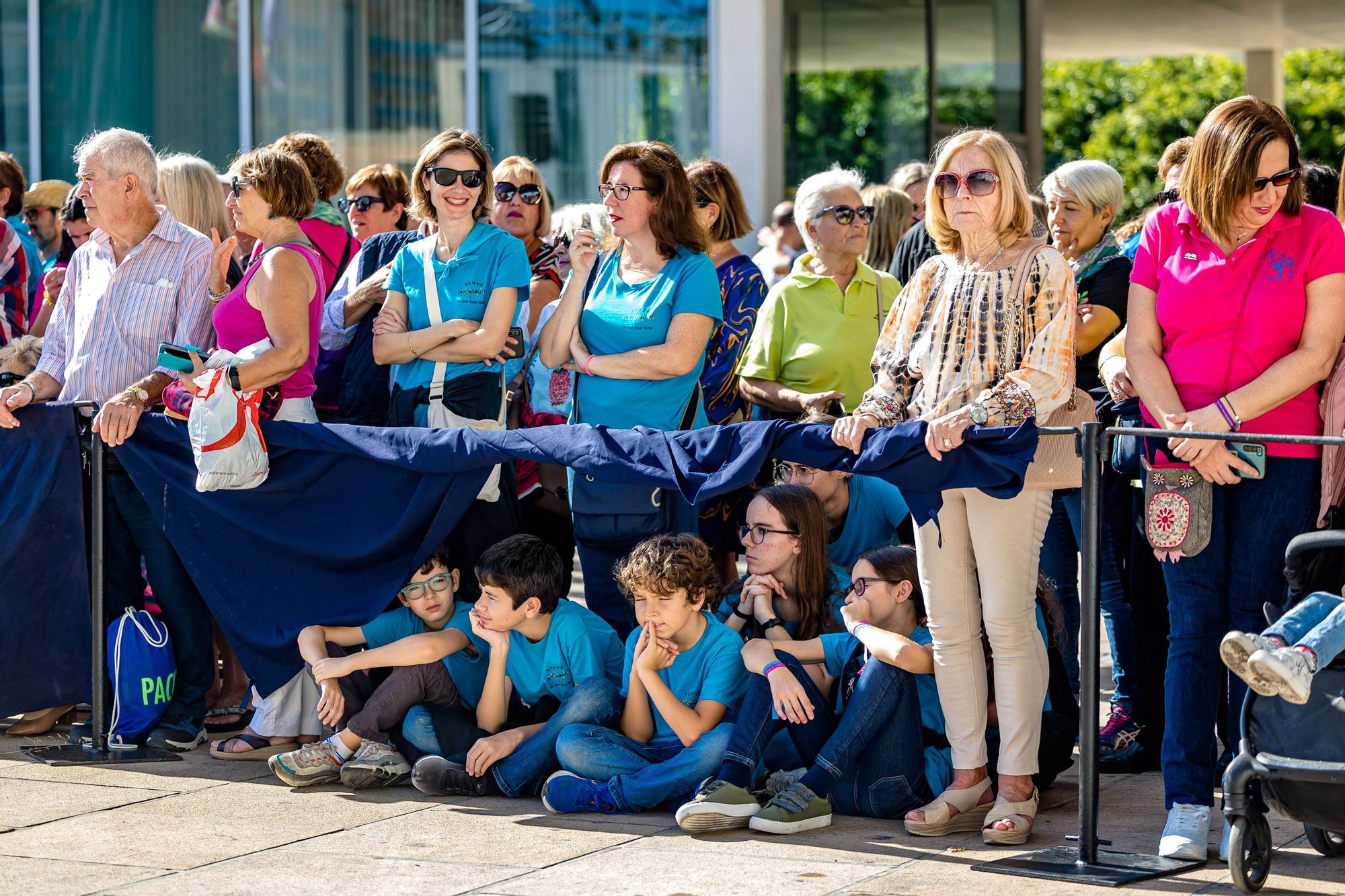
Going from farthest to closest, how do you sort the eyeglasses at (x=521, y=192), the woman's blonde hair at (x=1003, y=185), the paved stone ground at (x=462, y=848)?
the eyeglasses at (x=521, y=192), the woman's blonde hair at (x=1003, y=185), the paved stone ground at (x=462, y=848)

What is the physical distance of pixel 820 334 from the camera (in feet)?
21.3

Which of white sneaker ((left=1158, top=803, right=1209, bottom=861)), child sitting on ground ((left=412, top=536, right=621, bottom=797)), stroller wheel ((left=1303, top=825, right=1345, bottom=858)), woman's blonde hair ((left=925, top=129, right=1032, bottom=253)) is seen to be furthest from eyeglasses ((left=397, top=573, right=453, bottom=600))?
stroller wheel ((left=1303, top=825, right=1345, bottom=858))

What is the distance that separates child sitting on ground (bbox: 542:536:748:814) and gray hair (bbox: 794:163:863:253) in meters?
1.77

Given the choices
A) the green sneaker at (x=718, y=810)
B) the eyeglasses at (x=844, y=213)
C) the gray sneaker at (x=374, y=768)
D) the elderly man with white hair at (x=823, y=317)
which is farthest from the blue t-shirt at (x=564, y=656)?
the eyeglasses at (x=844, y=213)

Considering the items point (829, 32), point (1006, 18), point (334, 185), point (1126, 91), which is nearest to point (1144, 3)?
point (1006, 18)

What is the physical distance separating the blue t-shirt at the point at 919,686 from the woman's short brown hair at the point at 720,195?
7.05 ft

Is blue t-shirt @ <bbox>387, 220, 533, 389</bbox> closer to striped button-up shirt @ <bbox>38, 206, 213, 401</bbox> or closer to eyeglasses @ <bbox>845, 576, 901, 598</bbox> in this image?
striped button-up shirt @ <bbox>38, 206, 213, 401</bbox>

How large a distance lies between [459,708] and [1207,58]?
1816 inches

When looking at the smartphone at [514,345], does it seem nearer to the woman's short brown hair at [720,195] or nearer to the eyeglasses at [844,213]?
the woman's short brown hair at [720,195]

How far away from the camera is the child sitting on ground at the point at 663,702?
516 centimetres

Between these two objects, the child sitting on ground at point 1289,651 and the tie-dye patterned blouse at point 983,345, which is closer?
the child sitting on ground at point 1289,651

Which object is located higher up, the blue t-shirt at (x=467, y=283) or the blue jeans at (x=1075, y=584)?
the blue t-shirt at (x=467, y=283)

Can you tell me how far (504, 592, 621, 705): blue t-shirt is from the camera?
5.49 m

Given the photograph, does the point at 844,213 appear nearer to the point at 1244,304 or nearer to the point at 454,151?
the point at 454,151
